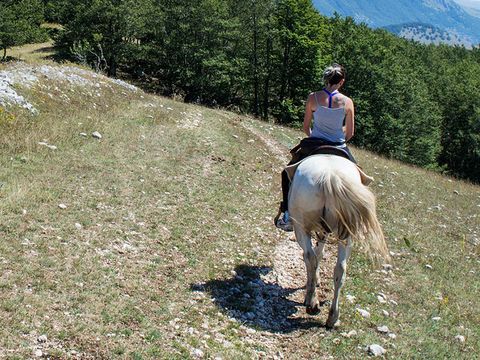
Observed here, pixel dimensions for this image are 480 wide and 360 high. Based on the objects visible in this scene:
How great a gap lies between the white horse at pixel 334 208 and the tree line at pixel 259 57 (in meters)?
43.3

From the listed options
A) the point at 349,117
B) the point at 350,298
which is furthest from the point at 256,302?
the point at 349,117

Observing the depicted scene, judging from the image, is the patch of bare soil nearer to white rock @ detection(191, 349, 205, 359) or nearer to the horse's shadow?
the horse's shadow

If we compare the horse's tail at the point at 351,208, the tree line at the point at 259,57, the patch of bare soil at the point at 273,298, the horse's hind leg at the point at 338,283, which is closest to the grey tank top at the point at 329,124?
the horse's tail at the point at 351,208

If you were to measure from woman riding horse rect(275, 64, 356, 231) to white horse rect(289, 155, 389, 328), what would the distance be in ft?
2.18

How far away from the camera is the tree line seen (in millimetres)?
51500

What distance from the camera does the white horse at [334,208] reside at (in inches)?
249

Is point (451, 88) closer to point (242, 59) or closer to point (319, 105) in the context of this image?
point (242, 59)

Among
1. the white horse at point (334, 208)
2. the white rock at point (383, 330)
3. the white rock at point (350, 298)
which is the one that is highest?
the white horse at point (334, 208)

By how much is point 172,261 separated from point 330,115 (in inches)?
151

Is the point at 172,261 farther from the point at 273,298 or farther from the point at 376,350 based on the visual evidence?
the point at 376,350

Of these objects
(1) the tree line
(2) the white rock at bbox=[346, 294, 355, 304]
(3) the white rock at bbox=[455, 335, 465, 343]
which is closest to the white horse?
(2) the white rock at bbox=[346, 294, 355, 304]

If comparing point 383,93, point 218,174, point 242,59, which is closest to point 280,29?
point 242,59

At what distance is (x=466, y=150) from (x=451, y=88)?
10780 millimetres

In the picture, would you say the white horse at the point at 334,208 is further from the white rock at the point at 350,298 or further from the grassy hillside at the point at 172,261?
the grassy hillside at the point at 172,261
